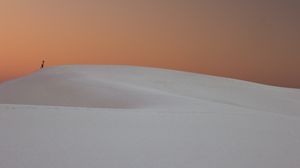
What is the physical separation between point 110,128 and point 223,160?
1271 millimetres

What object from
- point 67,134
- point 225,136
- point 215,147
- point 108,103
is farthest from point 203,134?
point 108,103

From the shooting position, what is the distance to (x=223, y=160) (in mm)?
2637

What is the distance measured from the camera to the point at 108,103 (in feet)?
23.2

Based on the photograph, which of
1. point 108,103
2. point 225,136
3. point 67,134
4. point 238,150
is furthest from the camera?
point 108,103

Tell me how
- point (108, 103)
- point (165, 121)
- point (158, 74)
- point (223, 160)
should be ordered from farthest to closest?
point (158, 74) → point (108, 103) → point (165, 121) → point (223, 160)

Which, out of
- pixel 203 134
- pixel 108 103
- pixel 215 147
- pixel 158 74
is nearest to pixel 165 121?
pixel 203 134

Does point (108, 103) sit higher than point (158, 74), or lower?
lower

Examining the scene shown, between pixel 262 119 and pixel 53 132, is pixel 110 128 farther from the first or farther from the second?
pixel 262 119

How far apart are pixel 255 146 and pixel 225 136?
0.37 m

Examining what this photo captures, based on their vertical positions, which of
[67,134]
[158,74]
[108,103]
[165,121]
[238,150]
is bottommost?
[238,150]

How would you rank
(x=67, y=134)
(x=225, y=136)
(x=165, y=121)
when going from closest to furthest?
(x=67, y=134)
(x=225, y=136)
(x=165, y=121)

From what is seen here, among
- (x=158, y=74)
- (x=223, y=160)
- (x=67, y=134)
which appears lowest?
(x=223, y=160)

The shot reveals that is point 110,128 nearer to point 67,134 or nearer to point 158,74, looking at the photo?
point 67,134

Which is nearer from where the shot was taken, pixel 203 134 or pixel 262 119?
pixel 203 134
